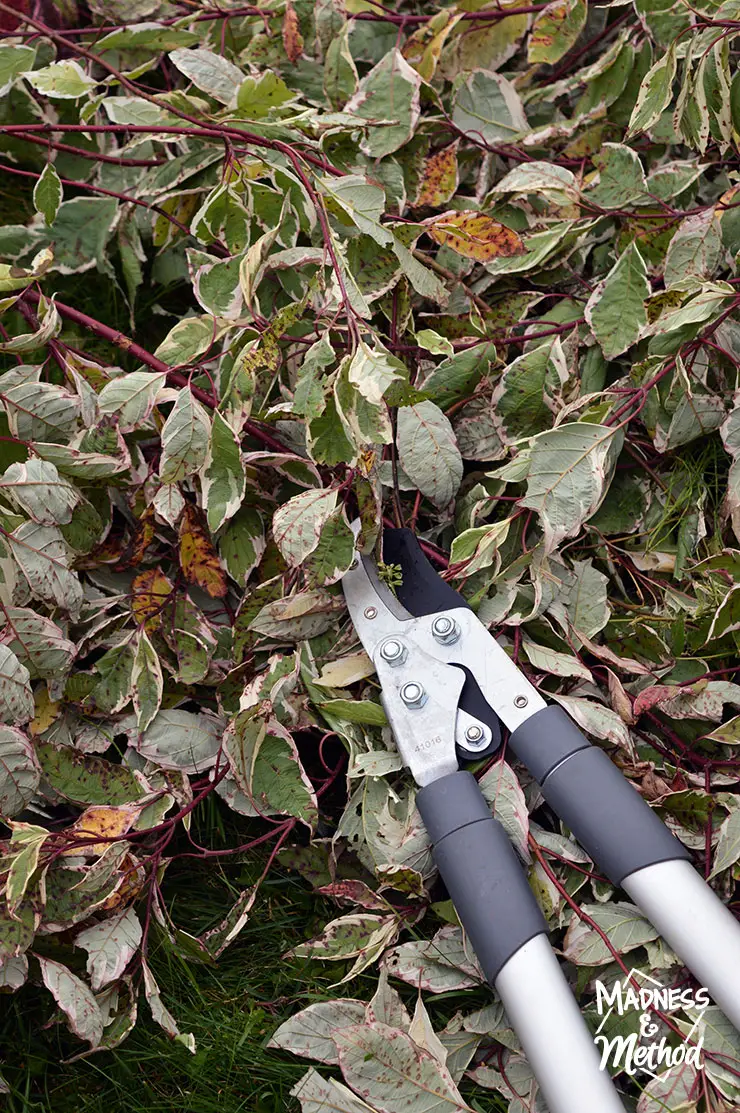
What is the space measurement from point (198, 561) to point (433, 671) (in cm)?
32

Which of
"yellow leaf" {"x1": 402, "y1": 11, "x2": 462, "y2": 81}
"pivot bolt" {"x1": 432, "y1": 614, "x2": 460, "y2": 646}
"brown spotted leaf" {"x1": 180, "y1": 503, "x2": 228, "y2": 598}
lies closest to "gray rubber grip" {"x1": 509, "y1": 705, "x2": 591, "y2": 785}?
"pivot bolt" {"x1": 432, "y1": 614, "x2": 460, "y2": 646}

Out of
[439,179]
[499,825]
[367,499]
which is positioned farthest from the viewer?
[439,179]

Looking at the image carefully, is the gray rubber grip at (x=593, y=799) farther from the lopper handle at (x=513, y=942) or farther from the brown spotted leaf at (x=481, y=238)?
the brown spotted leaf at (x=481, y=238)

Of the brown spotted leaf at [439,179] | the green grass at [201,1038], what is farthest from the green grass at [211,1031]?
the brown spotted leaf at [439,179]

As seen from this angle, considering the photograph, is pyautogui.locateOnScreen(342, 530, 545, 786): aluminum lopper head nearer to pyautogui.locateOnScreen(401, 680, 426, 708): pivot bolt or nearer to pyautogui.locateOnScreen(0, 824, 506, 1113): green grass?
pyautogui.locateOnScreen(401, 680, 426, 708): pivot bolt

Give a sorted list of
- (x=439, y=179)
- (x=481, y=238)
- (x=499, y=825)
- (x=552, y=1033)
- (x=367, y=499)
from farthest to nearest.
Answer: (x=439, y=179), (x=481, y=238), (x=367, y=499), (x=499, y=825), (x=552, y=1033)

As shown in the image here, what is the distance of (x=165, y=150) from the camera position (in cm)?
141

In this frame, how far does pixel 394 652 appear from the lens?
1.02 m

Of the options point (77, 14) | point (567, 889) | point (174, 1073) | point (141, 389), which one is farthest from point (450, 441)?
point (77, 14)

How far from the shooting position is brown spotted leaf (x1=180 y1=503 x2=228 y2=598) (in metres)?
1.15

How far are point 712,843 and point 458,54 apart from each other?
109 centimetres

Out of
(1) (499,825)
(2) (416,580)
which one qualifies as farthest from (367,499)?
(1) (499,825)

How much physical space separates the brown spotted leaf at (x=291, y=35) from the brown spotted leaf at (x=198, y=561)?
643mm

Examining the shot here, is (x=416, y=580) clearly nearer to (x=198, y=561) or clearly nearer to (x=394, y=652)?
(x=394, y=652)
